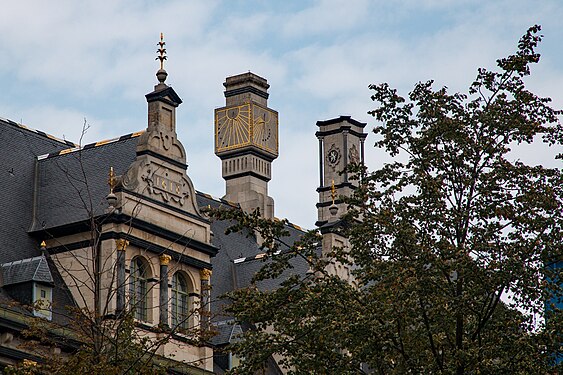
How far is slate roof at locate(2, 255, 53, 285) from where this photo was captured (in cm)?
4959

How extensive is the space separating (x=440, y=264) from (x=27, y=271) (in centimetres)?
1423

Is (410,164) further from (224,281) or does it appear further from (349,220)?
(224,281)

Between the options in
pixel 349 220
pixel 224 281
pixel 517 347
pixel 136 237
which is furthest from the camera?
pixel 224 281

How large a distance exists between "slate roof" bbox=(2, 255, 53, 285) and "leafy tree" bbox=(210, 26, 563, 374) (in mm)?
9079

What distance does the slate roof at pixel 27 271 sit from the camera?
49.6m

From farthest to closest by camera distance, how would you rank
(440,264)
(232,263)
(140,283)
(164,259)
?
1. (232,263)
2. (164,259)
3. (140,283)
4. (440,264)

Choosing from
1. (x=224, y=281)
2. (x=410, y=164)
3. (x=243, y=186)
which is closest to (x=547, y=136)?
(x=410, y=164)

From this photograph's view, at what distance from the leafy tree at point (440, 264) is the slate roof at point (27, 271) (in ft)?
29.8

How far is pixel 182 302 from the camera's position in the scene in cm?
5516

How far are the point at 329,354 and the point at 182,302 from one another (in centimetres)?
1487

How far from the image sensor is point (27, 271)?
163 ft

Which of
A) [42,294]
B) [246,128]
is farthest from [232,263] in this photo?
[42,294]

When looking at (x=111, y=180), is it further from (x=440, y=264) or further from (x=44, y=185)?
(x=440, y=264)

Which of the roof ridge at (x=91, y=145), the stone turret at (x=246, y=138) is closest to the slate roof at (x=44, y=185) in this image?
the roof ridge at (x=91, y=145)
